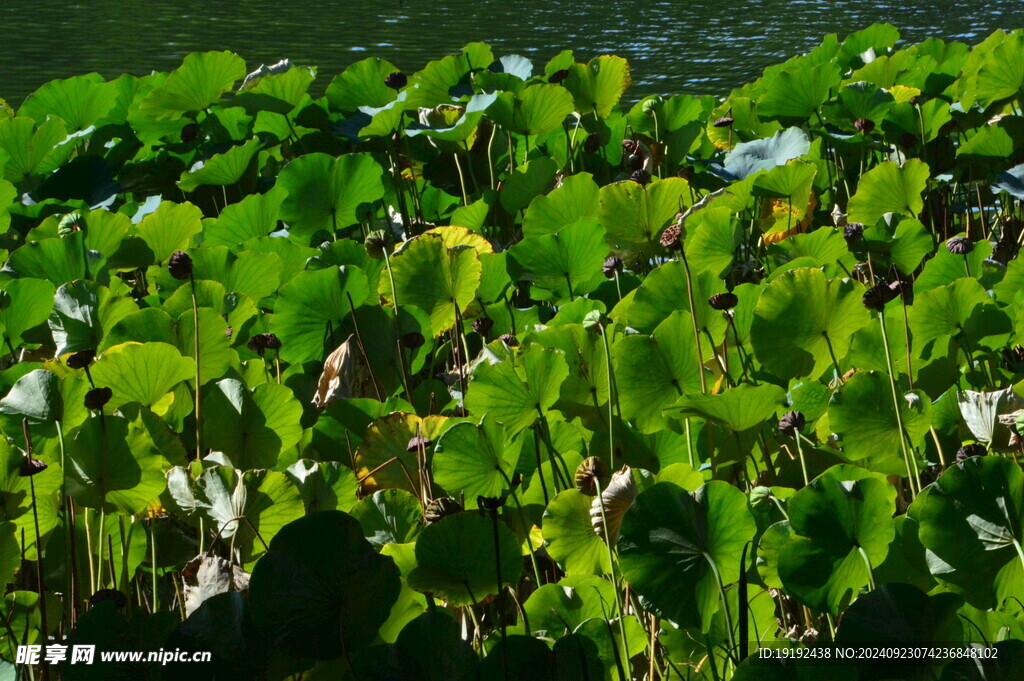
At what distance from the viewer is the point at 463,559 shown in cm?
64

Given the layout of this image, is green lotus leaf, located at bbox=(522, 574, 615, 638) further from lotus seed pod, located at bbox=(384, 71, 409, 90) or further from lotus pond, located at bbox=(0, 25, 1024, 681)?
lotus seed pod, located at bbox=(384, 71, 409, 90)

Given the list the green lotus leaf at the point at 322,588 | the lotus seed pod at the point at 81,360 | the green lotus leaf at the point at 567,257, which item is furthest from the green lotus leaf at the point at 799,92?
the green lotus leaf at the point at 322,588

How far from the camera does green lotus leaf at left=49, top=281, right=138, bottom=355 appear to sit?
3.46 ft

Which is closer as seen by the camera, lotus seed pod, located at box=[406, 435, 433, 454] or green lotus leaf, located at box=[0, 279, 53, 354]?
lotus seed pod, located at box=[406, 435, 433, 454]

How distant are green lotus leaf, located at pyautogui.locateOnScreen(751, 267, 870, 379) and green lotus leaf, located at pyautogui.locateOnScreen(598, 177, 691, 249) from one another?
1.03ft

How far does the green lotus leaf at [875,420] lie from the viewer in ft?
2.61

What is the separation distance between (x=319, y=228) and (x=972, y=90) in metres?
1.05

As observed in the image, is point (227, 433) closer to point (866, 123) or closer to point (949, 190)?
point (866, 123)

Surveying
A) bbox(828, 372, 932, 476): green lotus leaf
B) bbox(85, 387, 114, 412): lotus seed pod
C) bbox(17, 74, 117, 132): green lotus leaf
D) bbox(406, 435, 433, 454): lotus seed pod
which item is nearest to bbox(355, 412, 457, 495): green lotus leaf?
bbox(406, 435, 433, 454): lotus seed pod

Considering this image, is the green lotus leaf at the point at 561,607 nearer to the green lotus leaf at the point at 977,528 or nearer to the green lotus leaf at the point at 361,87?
the green lotus leaf at the point at 977,528

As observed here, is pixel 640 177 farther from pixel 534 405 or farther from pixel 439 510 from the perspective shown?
pixel 439 510

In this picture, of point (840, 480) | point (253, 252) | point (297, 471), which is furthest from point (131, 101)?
point (840, 480)

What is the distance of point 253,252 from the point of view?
119 cm

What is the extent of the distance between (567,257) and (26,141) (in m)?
1.04
